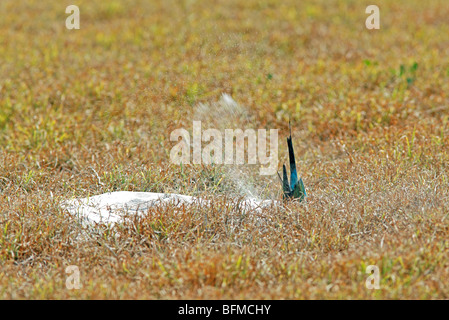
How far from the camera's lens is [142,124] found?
609 cm

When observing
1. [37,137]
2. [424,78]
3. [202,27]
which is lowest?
[37,137]

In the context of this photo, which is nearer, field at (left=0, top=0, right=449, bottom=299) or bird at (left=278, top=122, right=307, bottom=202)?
field at (left=0, top=0, right=449, bottom=299)

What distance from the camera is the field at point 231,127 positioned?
A: 3322mm

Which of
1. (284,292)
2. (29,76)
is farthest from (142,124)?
(284,292)

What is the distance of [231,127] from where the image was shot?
5.72m

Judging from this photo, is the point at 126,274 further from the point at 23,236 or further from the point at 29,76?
the point at 29,76

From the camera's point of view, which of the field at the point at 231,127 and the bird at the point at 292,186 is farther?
the bird at the point at 292,186

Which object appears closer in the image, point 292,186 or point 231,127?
point 292,186

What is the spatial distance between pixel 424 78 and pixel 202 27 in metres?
3.30

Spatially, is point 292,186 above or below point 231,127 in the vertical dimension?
below

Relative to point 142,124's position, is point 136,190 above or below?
below

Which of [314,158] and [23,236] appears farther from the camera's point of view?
[314,158]

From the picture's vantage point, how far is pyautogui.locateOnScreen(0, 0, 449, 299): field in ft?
10.9

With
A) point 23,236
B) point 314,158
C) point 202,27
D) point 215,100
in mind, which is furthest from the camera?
point 202,27
